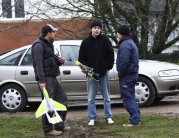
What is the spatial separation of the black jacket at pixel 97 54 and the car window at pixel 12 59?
279 centimetres

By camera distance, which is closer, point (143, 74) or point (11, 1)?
point (143, 74)

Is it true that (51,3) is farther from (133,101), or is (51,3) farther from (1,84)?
(133,101)

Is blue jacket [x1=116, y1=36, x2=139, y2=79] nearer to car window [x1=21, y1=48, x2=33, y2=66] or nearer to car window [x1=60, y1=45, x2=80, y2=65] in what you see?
car window [x1=60, y1=45, x2=80, y2=65]

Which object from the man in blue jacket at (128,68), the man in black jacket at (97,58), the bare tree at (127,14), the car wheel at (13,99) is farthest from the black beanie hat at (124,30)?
the bare tree at (127,14)

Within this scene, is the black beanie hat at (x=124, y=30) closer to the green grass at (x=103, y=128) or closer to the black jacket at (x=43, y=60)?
the black jacket at (x=43, y=60)

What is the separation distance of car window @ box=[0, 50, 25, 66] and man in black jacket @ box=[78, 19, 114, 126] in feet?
9.15

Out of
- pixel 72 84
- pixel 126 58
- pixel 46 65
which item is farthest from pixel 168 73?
pixel 46 65

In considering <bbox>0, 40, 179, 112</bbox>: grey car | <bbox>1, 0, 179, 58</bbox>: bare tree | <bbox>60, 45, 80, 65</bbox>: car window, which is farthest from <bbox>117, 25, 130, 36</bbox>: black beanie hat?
<bbox>1, 0, 179, 58</bbox>: bare tree

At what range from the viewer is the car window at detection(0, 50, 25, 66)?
10087 millimetres

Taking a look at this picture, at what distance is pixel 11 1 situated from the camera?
1988cm

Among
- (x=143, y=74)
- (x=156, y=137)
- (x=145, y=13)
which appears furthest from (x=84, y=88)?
(x=145, y=13)

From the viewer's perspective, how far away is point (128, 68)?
24.1 ft

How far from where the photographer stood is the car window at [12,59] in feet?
33.1

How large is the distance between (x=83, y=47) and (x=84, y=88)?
7.24ft
